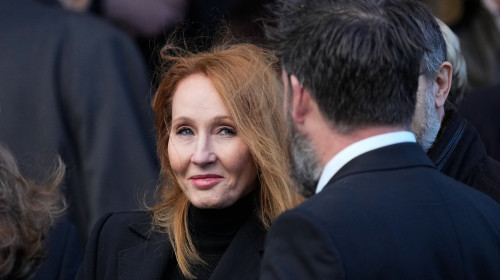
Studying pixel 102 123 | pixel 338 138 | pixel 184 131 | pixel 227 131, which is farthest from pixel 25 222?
pixel 338 138

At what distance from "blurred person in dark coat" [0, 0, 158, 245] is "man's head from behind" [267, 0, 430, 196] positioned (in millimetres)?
2029

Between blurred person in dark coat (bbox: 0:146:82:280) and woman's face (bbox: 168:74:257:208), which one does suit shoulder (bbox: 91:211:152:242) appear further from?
woman's face (bbox: 168:74:257:208)

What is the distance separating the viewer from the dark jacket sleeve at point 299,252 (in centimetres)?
212

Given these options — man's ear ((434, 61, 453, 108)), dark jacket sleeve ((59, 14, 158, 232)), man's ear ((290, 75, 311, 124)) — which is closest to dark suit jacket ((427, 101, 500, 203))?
man's ear ((434, 61, 453, 108))

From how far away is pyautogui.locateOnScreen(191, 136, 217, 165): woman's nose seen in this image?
3.15 meters

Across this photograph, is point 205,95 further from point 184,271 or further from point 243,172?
point 184,271

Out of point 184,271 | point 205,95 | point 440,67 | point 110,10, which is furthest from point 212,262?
point 110,10

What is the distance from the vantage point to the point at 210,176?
3.18 meters

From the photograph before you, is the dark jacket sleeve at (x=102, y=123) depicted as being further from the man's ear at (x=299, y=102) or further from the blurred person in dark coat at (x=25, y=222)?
the man's ear at (x=299, y=102)

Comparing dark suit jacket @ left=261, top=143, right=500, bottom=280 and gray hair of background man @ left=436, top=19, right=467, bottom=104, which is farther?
gray hair of background man @ left=436, top=19, right=467, bottom=104

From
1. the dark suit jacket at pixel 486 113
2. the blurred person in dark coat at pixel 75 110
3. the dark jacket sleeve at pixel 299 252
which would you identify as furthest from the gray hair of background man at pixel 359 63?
the blurred person in dark coat at pixel 75 110

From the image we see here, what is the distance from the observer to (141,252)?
134 inches

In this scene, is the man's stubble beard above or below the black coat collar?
above

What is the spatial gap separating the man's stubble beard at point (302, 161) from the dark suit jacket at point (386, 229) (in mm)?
68
